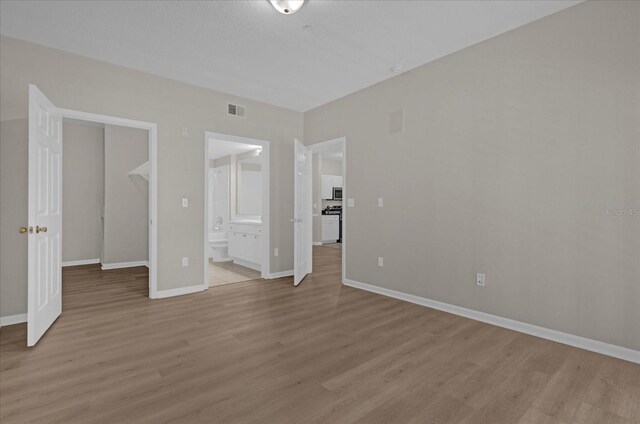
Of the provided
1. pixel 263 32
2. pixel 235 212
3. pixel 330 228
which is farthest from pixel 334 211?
pixel 263 32

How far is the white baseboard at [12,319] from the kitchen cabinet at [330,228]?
272 inches

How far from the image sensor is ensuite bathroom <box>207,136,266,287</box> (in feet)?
17.6

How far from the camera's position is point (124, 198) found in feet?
19.6

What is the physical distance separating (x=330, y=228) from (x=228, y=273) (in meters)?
4.68

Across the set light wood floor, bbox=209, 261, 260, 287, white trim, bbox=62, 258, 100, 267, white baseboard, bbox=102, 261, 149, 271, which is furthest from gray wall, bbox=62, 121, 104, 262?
light wood floor, bbox=209, 261, 260, 287

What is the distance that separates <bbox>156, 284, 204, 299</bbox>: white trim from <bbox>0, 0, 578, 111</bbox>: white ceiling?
263 centimetres

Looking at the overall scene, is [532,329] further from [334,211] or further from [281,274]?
[334,211]

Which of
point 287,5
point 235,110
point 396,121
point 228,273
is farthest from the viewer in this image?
point 228,273

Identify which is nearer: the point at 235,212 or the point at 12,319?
the point at 12,319

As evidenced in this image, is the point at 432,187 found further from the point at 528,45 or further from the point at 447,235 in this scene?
the point at 528,45

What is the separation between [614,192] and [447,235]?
1.38 metres

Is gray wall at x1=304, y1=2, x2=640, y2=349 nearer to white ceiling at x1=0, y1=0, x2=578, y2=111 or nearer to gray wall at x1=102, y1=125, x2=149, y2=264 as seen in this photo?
white ceiling at x1=0, y1=0, x2=578, y2=111

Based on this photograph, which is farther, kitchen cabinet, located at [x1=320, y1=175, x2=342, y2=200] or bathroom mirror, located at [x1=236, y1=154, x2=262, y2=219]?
kitchen cabinet, located at [x1=320, y1=175, x2=342, y2=200]

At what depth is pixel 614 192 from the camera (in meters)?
2.38
